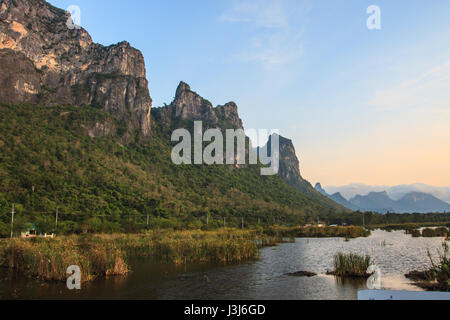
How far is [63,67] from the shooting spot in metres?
110

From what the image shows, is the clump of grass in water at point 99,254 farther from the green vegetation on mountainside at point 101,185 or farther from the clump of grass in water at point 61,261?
the green vegetation on mountainside at point 101,185

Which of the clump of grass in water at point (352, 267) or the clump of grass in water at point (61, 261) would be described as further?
the clump of grass in water at point (352, 267)

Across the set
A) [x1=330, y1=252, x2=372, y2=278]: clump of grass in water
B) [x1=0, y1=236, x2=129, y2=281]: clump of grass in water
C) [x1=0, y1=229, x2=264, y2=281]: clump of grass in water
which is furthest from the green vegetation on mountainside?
[x1=330, y1=252, x2=372, y2=278]: clump of grass in water

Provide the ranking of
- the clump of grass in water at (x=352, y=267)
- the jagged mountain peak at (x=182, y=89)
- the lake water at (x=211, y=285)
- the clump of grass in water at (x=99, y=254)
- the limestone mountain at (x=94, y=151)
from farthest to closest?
the jagged mountain peak at (x=182, y=89) < the limestone mountain at (x=94, y=151) < the clump of grass in water at (x=352, y=267) < the clump of grass in water at (x=99, y=254) < the lake water at (x=211, y=285)

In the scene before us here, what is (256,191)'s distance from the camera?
122 meters

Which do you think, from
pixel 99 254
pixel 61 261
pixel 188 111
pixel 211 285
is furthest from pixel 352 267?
pixel 188 111

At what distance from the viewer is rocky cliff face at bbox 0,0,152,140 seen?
91.5 meters

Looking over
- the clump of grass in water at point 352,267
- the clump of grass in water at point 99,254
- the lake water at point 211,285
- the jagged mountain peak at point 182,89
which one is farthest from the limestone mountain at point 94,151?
the clump of grass in water at point 352,267

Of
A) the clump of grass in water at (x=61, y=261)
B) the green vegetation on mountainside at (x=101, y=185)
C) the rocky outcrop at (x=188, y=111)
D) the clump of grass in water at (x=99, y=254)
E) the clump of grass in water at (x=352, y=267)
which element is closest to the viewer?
the clump of grass in water at (x=61, y=261)

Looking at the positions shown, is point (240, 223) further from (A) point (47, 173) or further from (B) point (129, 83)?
(B) point (129, 83)

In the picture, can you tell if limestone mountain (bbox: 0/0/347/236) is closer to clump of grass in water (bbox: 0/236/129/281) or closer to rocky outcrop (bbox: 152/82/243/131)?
rocky outcrop (bbox: 152/82/243/131)

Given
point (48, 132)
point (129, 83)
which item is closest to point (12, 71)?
point (48, 132)

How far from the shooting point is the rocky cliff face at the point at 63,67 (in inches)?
3602
